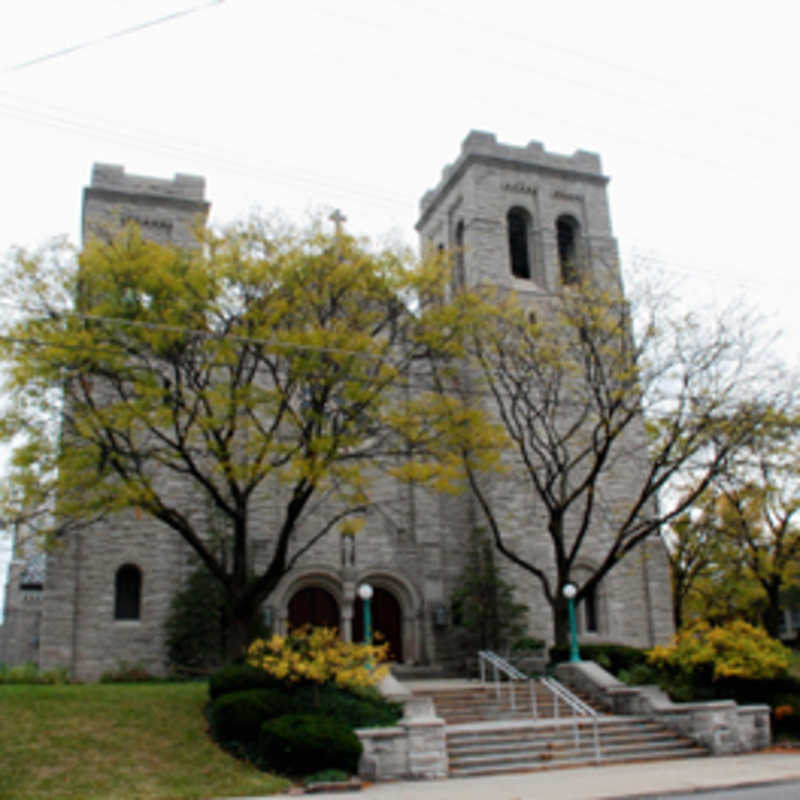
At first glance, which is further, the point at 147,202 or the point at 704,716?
the point at 147,202

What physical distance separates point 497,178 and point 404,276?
12325 millimetres

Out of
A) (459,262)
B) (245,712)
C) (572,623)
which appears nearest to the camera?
(245,712)

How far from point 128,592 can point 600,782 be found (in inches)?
589

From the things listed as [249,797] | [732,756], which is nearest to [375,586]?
[732,756]

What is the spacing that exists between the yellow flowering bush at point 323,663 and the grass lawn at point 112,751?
169cm

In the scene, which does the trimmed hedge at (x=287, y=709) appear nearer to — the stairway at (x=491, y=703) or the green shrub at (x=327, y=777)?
the green shrub at (x=327, y=777)

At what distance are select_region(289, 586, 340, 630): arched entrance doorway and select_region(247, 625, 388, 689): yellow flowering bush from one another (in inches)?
321

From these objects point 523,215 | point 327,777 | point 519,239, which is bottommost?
point 327,777

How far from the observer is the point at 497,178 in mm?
30156

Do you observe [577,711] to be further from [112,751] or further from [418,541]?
[418,541]

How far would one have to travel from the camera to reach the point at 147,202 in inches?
1084

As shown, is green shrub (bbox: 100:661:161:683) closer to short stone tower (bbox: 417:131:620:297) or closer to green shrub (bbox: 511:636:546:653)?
green shrub (bbox: 511:636:546:653)

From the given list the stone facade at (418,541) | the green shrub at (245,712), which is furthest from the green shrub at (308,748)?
the stone facade at (418,541)

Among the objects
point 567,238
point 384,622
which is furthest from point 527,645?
point 567,238
